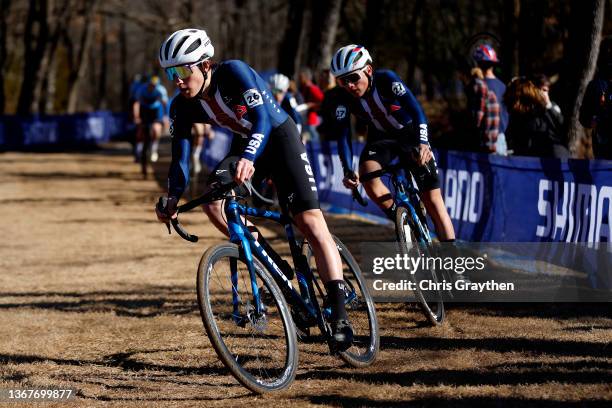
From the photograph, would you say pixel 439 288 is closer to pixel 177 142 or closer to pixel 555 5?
pixel 177 142

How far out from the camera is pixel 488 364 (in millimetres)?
6422

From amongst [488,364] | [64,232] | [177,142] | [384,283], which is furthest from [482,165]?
[64,232]

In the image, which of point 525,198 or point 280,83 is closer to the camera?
point 525,198

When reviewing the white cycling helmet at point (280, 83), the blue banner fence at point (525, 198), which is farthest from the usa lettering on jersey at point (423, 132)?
the white cycling helmet at point (280, 83)

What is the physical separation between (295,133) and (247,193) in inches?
19.4

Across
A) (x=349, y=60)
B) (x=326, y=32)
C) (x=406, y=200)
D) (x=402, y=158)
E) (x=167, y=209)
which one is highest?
(x=326, y=32)

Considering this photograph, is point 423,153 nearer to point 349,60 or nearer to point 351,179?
point 351,179

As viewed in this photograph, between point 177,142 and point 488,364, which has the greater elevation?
point 177,142

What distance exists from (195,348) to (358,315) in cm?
134

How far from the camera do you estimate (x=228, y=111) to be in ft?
20.1

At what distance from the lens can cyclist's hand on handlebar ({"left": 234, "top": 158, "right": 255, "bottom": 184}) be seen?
545cm

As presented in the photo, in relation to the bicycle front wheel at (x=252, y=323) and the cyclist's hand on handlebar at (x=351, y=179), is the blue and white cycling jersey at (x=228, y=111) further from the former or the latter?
the cyclist's hand on handlebar at (x=351, y=179)

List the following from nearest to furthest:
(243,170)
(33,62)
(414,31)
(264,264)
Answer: (243,170) < (264,264) < (414,31) < (33,62)

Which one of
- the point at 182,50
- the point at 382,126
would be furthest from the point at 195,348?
the point at 182,50
